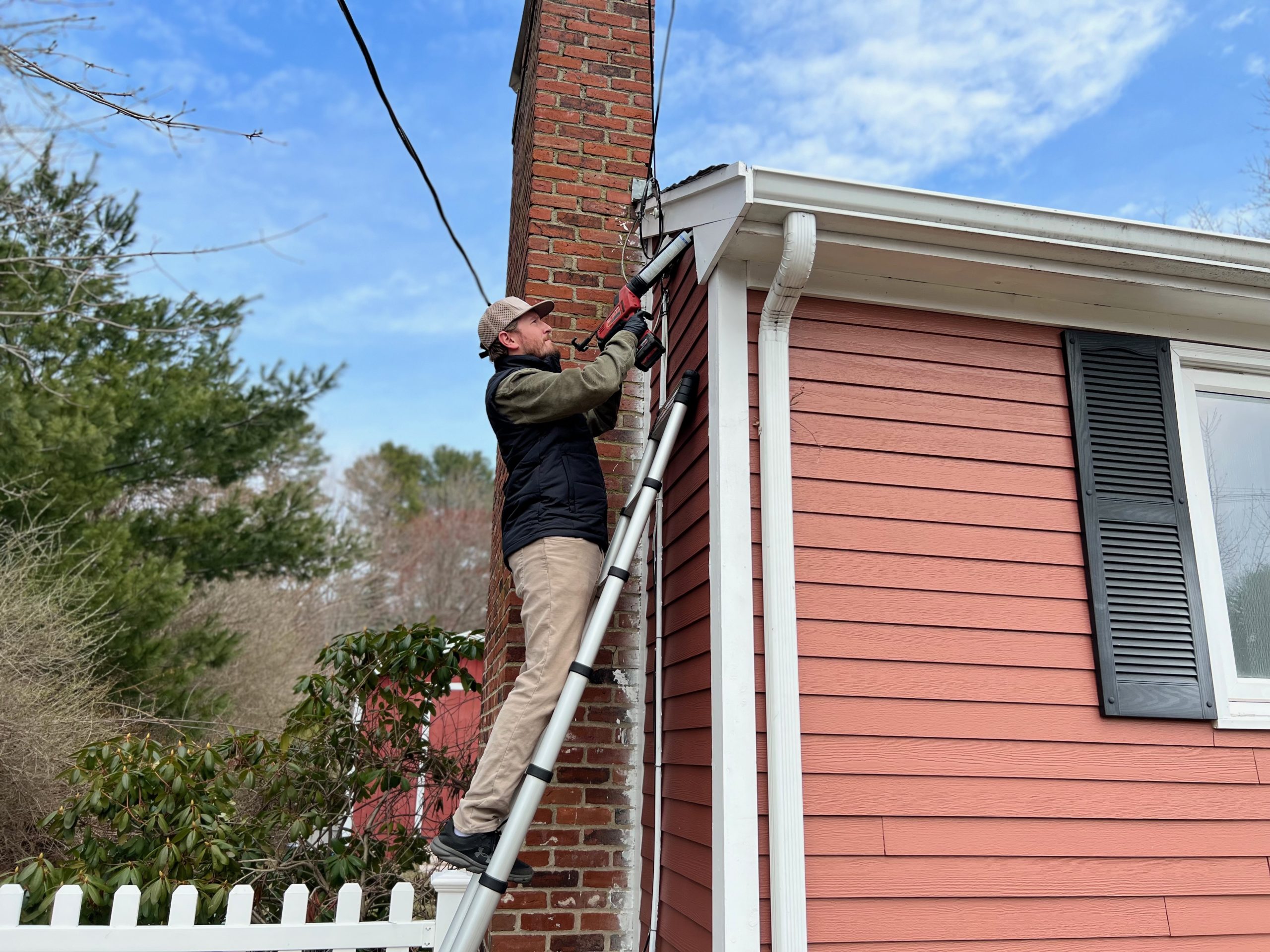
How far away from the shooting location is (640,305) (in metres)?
3.27

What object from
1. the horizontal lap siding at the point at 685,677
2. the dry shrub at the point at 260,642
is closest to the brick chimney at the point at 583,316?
the horizontal lap siding at the point at 685,677

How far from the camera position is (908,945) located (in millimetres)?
2531

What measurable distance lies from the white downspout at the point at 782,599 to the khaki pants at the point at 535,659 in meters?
0.60

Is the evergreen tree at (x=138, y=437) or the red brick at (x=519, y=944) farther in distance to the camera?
the evergreen tree at (x=138, y=437)

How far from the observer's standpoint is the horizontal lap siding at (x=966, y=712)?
260 cm

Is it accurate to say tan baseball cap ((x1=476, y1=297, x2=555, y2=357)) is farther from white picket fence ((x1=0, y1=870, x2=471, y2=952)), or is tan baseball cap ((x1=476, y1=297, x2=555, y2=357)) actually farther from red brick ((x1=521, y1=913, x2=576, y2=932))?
red brick ((x1=521, y1=913, x2=576, y2=932))

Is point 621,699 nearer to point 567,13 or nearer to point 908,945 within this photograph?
point 908,945

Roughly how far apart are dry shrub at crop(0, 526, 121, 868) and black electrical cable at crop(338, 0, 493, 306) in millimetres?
4123

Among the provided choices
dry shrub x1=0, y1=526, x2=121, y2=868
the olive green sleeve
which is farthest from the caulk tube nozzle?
dry shrub x1=0, y1=526, x2=121, y2=868

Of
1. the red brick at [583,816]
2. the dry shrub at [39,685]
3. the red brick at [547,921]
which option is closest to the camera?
the red brick at [547,921]

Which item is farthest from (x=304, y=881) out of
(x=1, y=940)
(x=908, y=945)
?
(x=908, y=945)

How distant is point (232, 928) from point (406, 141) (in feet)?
10.6

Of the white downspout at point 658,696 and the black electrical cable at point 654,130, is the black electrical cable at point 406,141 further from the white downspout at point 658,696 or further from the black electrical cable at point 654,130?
the white downspout at point 658,696

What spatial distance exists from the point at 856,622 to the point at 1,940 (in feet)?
8.71
